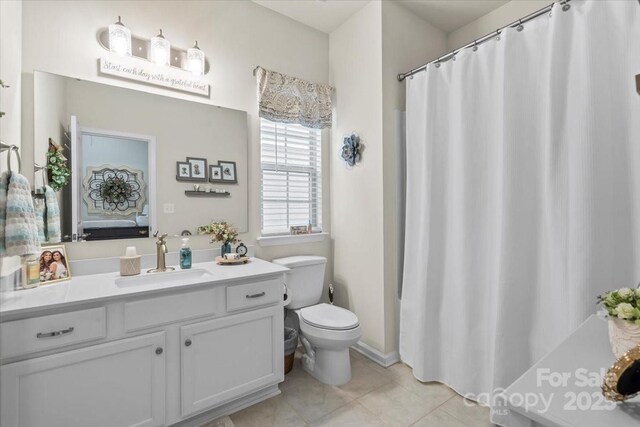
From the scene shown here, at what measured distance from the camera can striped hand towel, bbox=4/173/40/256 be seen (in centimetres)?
110

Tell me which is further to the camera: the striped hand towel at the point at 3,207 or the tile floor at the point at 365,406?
the tile floor at the point at 365,406

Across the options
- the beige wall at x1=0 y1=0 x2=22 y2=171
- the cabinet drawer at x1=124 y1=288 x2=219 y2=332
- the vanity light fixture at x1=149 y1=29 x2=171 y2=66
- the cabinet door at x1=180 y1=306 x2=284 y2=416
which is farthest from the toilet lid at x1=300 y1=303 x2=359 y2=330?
the vanity light fixture at x1=149 y1=29 x2=171 y2=66

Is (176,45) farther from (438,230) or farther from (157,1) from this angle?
(438,230)

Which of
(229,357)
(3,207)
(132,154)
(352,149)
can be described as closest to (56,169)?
(132,154)

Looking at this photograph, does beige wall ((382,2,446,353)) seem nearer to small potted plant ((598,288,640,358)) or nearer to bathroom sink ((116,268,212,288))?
bathroom sink ((116,268,212,288))

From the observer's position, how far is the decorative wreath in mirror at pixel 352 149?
2.43 metres

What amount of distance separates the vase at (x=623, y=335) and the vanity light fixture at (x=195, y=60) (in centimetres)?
239

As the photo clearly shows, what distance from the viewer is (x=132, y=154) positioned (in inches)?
72.8

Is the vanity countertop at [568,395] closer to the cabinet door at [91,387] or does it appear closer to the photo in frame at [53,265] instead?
the cabinet door at [91,387]

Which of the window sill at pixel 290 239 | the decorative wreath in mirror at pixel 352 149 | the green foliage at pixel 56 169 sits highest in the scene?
the decorative wreath in mirror at pixel 352 149

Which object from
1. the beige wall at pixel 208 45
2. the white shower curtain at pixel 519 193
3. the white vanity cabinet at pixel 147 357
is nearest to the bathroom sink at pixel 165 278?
the white vanity cabinet at pixel 147 357

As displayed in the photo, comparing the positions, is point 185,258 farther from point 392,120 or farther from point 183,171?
point 392,120

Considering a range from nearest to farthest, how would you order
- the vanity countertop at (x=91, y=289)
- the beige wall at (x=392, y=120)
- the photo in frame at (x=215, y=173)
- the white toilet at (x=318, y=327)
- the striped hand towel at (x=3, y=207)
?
1. the striped hand towel at (x=3, y=207)
2. the vanity countertop at (x=91, y=289)
3. the white toilet at (x=318, y=327)
4. the photo in frame at (x=215, y=173)
5. the beige wall at (x=392, y=120)

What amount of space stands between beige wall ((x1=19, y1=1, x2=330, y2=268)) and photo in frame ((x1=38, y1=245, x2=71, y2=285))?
8 cm
